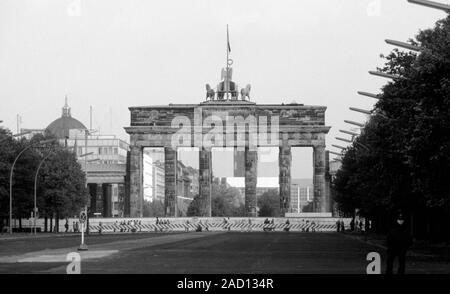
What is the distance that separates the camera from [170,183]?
144 metres

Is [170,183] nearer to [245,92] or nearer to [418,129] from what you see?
[245,92]

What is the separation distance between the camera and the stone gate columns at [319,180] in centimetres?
14288

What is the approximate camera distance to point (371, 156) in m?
54.3

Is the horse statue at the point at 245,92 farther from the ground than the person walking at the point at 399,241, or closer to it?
farther from the ground

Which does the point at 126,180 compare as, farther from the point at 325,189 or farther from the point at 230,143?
the point at 325,189

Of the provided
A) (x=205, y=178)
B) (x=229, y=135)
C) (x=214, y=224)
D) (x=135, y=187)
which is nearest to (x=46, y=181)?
(x=214, y=224)

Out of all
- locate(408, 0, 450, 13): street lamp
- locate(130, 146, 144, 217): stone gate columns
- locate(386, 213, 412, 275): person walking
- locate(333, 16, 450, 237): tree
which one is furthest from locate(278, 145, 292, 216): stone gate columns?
locate(386, 213, 412, 275): person walking

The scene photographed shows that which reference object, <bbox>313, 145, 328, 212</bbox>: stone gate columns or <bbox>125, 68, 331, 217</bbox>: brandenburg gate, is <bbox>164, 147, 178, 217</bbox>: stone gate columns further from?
<bbox>313, 145, 328, 212</bbox>: stone gate columns

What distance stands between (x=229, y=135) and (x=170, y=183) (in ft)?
38.1

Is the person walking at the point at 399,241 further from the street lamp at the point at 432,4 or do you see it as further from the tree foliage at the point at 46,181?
the tree foliage at the point at 46,181

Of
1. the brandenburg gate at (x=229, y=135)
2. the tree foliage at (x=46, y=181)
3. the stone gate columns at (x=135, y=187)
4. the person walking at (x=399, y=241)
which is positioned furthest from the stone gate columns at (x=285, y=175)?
the person walking at (x=399, y=241)

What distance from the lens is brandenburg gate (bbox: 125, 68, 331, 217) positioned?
470ft
